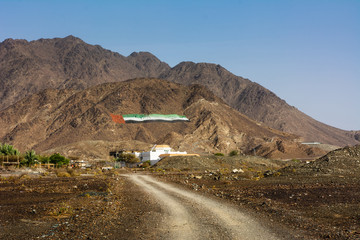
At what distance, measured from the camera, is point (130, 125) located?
15788 cm

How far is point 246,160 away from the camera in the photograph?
78062 mm

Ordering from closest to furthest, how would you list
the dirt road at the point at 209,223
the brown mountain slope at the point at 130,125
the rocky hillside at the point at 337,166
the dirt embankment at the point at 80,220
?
the dirt road at the point at 209,223 < the dirt embankment at the point at 80,220 < the rocky hillside at the point at 337,166 < the brown mountain slope at the point at 130,125

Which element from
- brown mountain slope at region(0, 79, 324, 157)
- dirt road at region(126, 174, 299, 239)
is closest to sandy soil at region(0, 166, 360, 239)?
A: dirt road at region(126, 174, 299, 239)

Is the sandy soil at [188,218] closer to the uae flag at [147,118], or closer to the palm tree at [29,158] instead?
the palm tree at [29,158]

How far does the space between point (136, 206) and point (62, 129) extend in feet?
480

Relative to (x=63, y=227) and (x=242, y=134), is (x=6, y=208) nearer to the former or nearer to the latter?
(x=63, y=227)

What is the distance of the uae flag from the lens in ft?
528

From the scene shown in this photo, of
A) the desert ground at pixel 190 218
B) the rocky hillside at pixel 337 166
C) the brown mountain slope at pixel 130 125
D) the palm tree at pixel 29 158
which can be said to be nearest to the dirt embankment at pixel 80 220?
the desert ground at pixel 190 218

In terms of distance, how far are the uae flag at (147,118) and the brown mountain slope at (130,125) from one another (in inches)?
111


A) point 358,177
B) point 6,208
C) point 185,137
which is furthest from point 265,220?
point 185,137

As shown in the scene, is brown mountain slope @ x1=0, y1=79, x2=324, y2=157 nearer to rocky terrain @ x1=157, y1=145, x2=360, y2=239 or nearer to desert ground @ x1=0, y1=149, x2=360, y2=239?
rocky terrain @ x1=157, y1=145, x2=360, y2=239

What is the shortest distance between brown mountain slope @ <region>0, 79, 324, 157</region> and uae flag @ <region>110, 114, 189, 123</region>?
283 cm

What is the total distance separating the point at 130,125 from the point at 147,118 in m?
10.5

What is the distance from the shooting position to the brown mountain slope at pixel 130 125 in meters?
148
